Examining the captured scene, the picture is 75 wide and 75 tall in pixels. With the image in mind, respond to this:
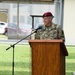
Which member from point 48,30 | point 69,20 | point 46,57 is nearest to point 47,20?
point 48,30

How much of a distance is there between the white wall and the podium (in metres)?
14.2

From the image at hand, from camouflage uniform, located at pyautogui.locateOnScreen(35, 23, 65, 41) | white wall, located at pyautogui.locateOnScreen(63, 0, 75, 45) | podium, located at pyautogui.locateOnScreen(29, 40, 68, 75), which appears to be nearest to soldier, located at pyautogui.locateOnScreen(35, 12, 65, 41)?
camouflage uniform, located at pyautogui.locateOnScreen(35, 23, 65, 41)

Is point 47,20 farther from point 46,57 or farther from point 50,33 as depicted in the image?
point 46,57

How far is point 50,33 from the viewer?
4.02 metres

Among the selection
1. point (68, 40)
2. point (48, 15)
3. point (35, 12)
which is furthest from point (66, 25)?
point (48, 15)

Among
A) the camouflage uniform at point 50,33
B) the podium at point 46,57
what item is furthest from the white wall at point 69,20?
the podium at point 46,57

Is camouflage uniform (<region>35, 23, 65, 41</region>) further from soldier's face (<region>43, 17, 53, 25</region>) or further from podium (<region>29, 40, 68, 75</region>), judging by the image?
podium (<region>29, 40, 68, 75</region>)

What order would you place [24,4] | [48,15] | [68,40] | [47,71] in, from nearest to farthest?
[47,71], [48,15], [68,40], [24,4]

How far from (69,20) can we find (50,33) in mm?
14059

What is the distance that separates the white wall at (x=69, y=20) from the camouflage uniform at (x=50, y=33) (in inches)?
529

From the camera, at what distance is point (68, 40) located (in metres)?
17.5

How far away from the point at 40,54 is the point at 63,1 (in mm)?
14633

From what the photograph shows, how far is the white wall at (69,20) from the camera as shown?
1756 cm

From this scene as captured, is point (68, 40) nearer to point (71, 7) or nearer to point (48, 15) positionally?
point (71, 7)
